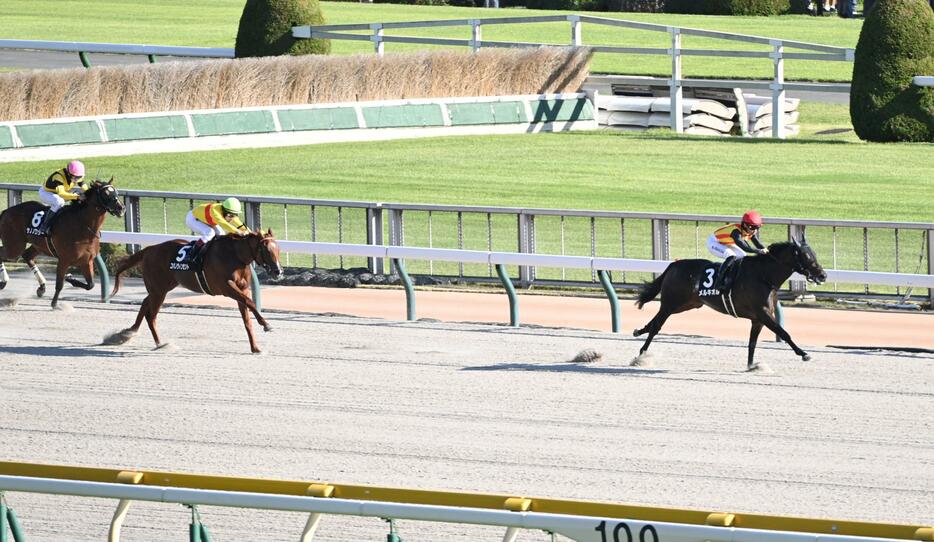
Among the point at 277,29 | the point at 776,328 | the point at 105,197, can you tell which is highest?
the point at 277,29

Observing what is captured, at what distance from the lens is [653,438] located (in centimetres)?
1007

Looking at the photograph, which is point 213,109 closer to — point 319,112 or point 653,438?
point 319,112

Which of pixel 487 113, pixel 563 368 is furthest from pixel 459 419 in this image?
pixel 487 113

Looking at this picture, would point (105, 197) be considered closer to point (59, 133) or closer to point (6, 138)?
point (6, 138)

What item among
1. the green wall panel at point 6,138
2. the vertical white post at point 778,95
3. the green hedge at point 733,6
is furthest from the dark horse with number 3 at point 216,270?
the green hedge at point 733,6

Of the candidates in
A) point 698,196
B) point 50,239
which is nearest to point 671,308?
point 50,239

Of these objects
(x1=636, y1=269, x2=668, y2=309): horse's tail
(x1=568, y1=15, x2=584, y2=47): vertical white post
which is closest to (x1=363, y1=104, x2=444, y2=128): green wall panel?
(x1=568, y1=15, x2=584, y2=47): vertical white post

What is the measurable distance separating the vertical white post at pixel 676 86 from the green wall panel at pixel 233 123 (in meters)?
6.63

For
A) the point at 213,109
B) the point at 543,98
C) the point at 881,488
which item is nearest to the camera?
the point at 881,488

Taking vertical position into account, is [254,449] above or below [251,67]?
below

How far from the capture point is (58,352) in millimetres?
13148

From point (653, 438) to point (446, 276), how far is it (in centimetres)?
643

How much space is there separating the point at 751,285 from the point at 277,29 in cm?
1909

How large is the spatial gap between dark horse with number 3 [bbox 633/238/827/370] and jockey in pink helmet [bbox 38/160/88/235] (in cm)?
588
